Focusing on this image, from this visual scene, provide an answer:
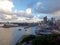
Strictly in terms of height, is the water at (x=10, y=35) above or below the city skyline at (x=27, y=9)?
below

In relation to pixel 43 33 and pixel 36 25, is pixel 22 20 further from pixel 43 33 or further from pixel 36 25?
pixel 43 33

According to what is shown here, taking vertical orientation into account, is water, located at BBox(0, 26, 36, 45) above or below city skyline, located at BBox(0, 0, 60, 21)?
below

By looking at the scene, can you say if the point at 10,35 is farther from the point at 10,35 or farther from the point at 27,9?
the point at 27,9

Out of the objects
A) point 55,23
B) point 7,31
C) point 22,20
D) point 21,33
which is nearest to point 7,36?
point 7,31

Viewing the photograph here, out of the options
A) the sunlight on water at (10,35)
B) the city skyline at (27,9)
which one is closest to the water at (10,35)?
the sunlight on water at (10,35)

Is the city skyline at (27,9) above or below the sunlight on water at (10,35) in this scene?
above

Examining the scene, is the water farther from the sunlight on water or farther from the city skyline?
the city skyline

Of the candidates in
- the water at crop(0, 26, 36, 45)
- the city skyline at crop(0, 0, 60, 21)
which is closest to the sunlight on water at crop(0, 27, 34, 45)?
the water at crop(0, 26, 36, 45)

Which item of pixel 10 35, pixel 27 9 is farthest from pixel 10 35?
pixel 27 9

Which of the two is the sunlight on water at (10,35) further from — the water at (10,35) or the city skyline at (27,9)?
the city skyline at (27,9)

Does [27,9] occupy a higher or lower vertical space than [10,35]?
higher

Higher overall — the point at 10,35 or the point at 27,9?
the point at 27,9
